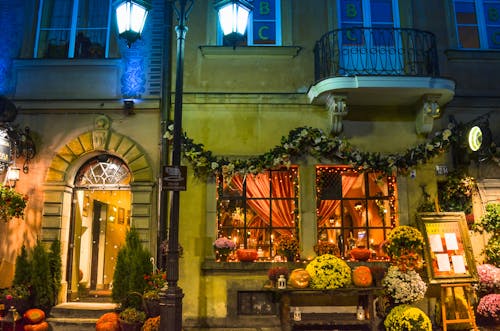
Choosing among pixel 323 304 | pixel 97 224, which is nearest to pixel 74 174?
pixel 97 224

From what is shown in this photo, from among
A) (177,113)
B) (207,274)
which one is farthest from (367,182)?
(177,113)

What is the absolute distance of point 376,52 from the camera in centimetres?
912

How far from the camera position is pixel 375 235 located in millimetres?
8969

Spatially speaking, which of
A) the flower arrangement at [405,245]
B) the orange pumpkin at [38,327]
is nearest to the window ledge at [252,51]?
the flower arrangement at [405,245]

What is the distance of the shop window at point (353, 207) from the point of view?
8.92m

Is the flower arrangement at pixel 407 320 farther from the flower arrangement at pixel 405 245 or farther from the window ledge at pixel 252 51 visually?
the window ledge at pixel 252 51

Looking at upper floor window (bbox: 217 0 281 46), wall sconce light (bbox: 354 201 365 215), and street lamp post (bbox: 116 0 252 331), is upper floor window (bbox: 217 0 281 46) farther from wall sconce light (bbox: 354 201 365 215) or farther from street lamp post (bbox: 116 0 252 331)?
wall sconce light (bbox: 354 201 365 215)

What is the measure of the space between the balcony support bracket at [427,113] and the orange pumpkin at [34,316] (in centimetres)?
813

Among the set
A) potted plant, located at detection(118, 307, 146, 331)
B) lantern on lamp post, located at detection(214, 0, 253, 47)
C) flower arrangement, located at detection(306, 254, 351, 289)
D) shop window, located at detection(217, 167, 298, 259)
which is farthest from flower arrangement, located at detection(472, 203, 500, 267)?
potted plant, located at detection(118, 307, 146, 331)

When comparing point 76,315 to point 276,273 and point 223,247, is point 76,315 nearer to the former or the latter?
point 223,247

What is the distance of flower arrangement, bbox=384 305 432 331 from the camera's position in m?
7.38

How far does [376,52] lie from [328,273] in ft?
15.2

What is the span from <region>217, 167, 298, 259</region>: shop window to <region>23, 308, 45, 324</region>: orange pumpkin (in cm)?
357

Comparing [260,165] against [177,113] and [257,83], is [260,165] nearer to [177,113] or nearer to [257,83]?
[257,83]
